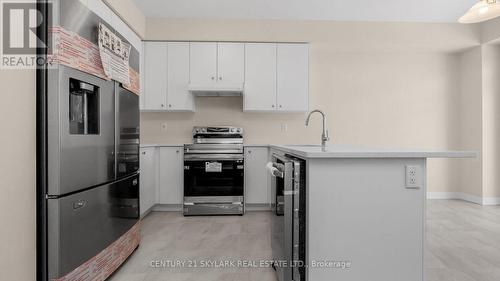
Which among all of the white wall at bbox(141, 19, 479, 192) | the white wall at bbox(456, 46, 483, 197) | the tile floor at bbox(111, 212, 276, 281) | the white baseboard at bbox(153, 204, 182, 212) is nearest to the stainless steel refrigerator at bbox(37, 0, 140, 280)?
the tile floor at bbox(111, 212, 276, 281)

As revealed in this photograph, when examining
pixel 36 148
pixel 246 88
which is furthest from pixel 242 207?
pixel 36 148

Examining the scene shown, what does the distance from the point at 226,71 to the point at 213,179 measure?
1509 millimetres

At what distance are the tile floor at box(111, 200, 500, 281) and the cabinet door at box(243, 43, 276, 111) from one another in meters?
1.61

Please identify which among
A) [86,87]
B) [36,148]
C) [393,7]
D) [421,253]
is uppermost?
[393,7]

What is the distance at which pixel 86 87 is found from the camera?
62.7 inches

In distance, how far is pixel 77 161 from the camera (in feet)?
4.93

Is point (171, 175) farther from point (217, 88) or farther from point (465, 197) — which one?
point (465, 197)

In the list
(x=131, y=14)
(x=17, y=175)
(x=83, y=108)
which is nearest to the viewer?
(x=17, y=175)

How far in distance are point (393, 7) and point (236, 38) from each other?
2.11m

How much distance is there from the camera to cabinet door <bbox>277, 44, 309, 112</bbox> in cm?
381

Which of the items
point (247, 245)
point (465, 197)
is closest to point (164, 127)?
point (247, 245)

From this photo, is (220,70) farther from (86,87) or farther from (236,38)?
(86,87)

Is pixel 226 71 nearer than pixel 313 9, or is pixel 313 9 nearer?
pixel 313 9

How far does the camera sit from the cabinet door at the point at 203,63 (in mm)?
3787
